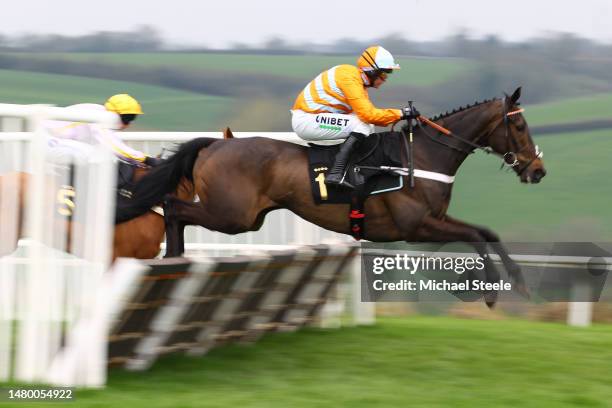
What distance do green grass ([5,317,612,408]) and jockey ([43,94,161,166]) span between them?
1.13m

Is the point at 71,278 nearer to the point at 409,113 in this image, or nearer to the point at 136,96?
the point at 409,113

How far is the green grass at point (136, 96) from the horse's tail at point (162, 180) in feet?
50.5

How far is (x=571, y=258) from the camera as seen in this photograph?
841 cm

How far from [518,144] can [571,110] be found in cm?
1623

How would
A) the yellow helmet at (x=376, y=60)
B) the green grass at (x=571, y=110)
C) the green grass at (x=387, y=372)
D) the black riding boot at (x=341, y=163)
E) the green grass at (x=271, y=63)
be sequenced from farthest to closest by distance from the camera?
the green grass at (x=271, y=63) < the green grass at (x=571, y=110) < the yellow helmet at (x=376, y=60) < the black riding boot at (x=341, y=163) < the green grass at (x=387, y=372)

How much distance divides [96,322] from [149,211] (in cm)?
225

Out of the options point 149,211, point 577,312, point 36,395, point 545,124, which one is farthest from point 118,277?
point 545,124

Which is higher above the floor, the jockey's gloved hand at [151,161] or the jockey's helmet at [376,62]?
the jockey's helmet at [376,62]

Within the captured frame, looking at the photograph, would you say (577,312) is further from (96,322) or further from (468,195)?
(468,195)

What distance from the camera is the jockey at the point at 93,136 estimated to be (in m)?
4.79

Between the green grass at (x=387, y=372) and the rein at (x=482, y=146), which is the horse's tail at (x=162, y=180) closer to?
the green grass at (x=387, y=372)

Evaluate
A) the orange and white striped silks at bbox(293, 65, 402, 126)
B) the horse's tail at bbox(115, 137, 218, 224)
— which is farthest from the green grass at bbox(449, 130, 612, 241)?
the horse's tail at bbox(115, 137, 218, 224)

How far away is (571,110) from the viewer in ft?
74.1

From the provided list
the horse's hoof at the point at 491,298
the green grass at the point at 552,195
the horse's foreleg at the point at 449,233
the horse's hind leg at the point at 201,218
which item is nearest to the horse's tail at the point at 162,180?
the horse's hind leg at the point at 201,218
